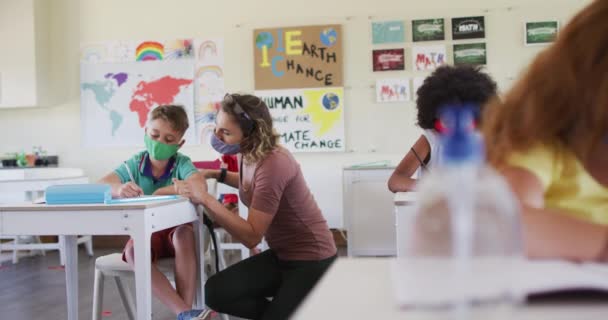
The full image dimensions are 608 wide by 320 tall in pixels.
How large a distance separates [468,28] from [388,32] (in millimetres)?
612

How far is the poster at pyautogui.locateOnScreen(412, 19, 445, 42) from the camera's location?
16.9 feet

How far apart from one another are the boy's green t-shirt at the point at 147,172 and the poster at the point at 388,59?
9.32ft

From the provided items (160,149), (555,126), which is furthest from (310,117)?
(555,126)

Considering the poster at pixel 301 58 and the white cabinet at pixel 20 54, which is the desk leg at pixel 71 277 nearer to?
the poster at pixel 301 58

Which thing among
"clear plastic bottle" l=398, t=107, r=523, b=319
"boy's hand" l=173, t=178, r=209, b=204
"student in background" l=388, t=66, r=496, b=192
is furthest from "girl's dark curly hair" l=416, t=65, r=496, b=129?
"clear plastic bottle" l=398, t=107, r=523, b=319

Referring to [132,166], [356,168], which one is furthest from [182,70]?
[132,166]

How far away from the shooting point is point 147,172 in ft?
8.88

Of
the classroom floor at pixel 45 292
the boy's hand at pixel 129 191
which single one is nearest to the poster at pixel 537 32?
the classroom floor at pixel 45 292

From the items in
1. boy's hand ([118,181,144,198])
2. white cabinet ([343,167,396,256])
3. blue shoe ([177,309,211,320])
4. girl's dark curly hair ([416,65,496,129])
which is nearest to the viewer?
blue shoe ([177,309,211,320])

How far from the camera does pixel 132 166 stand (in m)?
2.72

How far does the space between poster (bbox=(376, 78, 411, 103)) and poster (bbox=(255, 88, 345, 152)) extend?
0.98ft

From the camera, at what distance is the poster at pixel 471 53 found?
5.13 metres

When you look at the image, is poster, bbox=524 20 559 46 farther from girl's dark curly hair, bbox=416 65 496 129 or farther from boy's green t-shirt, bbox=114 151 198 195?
boy's green t-shirt, bbox=114 151 198 195

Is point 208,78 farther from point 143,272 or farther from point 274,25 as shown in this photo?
point 143,272
